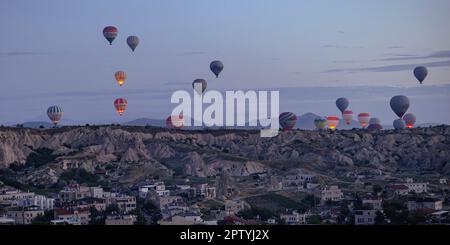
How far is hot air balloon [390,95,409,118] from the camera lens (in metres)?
33.2

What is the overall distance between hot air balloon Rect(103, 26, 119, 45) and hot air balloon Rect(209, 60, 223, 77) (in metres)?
3.23

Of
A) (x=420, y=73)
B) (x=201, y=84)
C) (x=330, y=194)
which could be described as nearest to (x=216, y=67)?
(x=201, y=84)

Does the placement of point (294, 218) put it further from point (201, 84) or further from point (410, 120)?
point (410, 120)

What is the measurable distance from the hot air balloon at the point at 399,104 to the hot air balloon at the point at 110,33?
10.4 metres

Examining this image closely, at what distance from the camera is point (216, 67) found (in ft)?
82.2

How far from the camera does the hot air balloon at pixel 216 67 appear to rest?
24.3 m

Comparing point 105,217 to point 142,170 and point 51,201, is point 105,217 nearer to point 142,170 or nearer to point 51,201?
point 51,201

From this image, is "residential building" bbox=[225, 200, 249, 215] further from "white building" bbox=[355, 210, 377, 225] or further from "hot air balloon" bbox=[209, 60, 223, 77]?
"hot air balloon" bbox=[209, 60, 223, 77]

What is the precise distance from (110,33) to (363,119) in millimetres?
17952

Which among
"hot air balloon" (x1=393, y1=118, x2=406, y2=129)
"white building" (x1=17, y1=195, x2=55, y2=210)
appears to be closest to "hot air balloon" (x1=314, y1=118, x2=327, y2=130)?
"hot air balloon" (x1=393, y1=118, x2=406, y2=129)

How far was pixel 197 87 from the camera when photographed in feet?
92.4

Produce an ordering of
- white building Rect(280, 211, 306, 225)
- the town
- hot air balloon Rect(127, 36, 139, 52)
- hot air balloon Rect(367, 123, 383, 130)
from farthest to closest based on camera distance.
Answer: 1. hot air balloon Rect(367, 123, 383, 130)
2. hot air balloon Rect(127, 36, 139, 52)
3. white building Rect(280, 211, 306, 225)
4. the town
